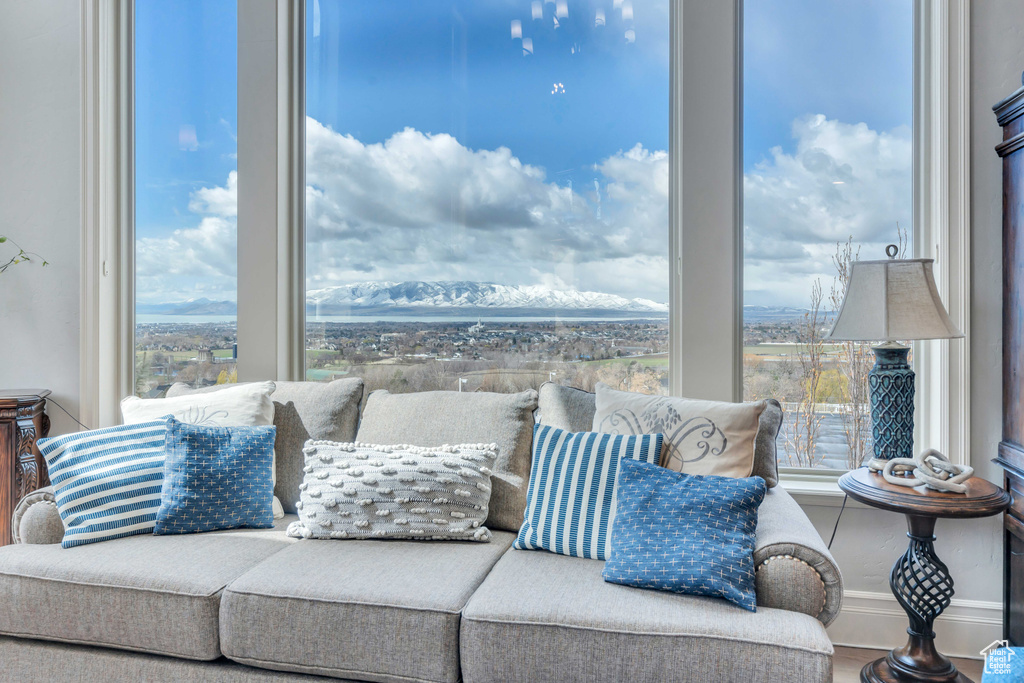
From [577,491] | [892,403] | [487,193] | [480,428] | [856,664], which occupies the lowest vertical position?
[856,664]

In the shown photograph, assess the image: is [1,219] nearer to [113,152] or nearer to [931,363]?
[113,152]

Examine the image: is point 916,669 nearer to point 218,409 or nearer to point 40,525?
point 218,409

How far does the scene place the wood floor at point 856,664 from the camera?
1985 mm

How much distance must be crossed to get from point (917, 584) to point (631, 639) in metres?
1.06

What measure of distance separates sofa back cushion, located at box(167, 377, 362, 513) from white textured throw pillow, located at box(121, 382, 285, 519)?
0.04m

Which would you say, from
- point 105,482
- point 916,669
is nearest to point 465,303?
point 105,482

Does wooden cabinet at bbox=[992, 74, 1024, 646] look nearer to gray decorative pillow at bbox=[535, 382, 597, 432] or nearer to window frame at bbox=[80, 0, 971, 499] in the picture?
window frame at bbox=[80, 0, 971, 499]

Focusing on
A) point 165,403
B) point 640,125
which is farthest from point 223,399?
point 640,125

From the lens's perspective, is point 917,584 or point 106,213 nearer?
point 917,584

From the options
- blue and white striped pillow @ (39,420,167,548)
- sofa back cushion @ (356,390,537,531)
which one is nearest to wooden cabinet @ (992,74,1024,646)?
sofa back cushion @ (356,390,537,531)

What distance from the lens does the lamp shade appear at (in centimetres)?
182

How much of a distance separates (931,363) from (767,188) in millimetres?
858

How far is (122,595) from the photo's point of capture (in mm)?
1594

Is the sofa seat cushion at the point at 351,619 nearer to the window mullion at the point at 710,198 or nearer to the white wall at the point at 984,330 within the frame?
the window mullion at the point at 710,198
